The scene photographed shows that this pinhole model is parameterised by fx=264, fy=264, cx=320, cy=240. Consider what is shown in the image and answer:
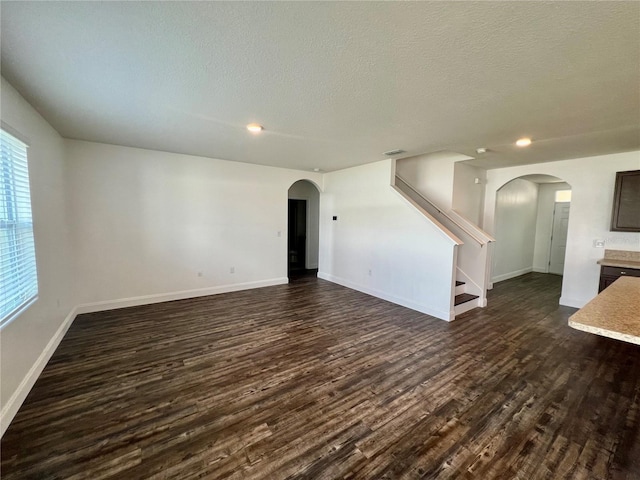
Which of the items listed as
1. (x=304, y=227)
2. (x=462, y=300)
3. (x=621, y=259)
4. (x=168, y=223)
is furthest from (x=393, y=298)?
(x=168, y=223)

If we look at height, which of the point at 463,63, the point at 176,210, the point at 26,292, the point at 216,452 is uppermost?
the point at 463,63

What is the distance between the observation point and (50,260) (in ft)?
9.79

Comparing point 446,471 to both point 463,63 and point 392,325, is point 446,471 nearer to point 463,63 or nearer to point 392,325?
point 392,325

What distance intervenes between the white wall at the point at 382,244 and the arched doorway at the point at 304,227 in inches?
39.9

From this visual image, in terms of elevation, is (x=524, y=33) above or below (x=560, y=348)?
above

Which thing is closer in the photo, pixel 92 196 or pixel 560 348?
pixel 560 348

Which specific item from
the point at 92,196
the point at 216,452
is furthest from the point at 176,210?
the point at 216,452

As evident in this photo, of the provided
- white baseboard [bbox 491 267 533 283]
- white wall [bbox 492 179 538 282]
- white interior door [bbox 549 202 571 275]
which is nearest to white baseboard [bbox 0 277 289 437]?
white baseboard [bbox 491 267 533 283]

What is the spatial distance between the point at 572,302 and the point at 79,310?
809 cm

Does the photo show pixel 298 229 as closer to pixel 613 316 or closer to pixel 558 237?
pixel 613 316

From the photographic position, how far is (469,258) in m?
4.96

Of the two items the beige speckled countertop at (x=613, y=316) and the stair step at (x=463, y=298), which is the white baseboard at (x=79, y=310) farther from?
the beige speckled countertop at (x=613, y=316)

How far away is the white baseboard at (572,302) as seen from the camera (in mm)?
4584

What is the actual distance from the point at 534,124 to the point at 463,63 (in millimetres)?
1738
